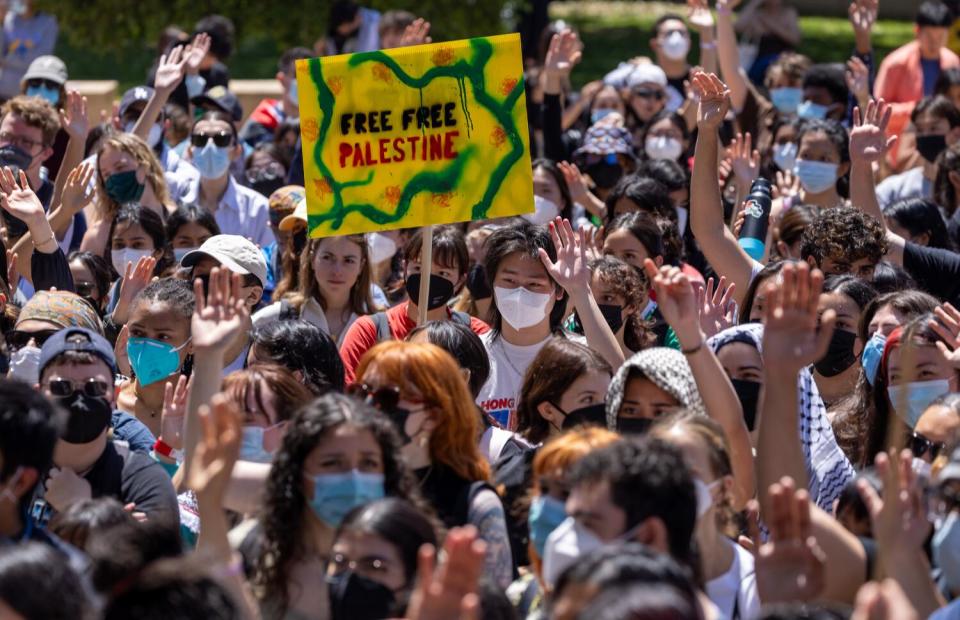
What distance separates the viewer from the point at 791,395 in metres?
4.57

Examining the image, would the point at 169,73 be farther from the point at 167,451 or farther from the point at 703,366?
the point at 703,366

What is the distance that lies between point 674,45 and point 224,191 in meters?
4.66

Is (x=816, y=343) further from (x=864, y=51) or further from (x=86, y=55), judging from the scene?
(x=86, y=55)

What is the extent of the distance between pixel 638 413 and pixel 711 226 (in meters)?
2.04

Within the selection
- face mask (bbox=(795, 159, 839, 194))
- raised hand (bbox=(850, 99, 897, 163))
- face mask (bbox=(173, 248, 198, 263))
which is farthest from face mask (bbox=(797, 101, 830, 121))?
face mask (bbox=(173, 248, 198, 263))

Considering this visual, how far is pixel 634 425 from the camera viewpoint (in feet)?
16.0

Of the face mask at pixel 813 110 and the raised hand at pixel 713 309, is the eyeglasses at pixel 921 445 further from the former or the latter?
the face mask at pixel 813 110

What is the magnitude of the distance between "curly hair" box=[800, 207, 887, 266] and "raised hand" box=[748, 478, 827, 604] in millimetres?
3150

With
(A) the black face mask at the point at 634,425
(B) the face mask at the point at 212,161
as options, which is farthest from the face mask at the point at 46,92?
(A) the black face mask at the point at 634,425

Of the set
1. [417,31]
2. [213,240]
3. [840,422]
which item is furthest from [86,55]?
[840,422]

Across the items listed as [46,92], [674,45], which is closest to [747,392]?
[46,92]

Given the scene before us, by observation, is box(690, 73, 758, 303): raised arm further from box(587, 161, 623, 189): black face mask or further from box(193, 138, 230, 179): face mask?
box(193, 138, 230, 179): face mask

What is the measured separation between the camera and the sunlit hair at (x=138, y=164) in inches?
343

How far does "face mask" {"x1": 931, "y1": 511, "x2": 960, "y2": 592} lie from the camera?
3918 millimetres
